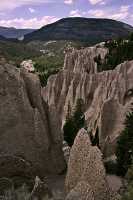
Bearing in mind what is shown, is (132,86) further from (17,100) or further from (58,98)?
(17,100)

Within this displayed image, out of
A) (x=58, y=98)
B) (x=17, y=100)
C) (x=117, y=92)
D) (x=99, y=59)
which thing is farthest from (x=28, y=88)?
(x=99, y=59)

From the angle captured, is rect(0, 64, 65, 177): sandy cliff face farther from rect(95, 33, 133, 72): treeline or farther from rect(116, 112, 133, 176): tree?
rect(95, 33, 133, 72): treeline

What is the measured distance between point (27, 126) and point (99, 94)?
4208 cm

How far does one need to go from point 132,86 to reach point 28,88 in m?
40.4

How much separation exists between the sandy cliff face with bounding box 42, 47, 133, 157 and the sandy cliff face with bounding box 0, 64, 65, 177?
17779 millimetres

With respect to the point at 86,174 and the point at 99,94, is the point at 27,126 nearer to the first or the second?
the point at 86,174

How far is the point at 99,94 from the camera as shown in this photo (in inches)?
2857

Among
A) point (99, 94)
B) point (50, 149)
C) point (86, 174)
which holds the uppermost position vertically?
point (86, 174)

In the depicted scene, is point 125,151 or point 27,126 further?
point 125,151

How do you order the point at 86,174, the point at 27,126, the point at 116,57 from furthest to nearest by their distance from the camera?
the point at 116,57 → the point at 27,126 → the point at 86,174

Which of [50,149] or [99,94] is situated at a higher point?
[50,149]

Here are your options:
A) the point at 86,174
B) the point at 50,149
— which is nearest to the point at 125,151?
the point at 50,149

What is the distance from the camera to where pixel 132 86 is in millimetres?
71188

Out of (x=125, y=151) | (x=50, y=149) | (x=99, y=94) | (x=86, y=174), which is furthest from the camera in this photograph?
(x=99, y=94)
